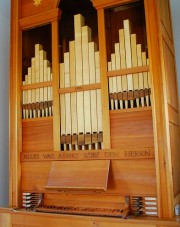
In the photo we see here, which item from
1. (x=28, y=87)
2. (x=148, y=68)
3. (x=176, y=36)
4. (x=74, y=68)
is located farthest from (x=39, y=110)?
(x=176, y=36)

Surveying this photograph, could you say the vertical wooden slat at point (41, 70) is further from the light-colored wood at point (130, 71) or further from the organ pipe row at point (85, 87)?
the light-colored wood at point (130, 71)

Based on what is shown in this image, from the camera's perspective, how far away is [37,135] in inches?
122

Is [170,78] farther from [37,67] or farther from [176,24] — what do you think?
[37,67]

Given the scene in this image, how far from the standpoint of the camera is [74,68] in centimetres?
297

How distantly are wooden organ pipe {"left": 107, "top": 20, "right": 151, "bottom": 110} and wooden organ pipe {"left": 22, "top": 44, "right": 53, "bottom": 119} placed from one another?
70cm

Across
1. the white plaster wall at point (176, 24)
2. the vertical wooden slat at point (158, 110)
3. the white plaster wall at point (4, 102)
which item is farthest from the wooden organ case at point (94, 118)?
the white plaster wall at point (4, 102)

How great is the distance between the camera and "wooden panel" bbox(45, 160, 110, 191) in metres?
2.63

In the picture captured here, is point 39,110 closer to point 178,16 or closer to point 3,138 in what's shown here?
point 3,138

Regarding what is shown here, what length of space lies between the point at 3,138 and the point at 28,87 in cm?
87

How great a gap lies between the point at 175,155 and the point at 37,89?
154cm

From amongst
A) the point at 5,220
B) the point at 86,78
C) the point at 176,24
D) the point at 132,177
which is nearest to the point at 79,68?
the point at 86,78

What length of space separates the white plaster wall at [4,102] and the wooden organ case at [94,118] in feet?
1.90

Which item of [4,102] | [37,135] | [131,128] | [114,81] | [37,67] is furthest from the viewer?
[4,102]

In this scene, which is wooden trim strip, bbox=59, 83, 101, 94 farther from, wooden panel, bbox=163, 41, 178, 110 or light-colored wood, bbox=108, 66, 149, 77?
wooden panel, bbox=163, 41, 178, 110
